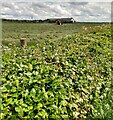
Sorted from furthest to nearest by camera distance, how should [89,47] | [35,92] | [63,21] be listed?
[63,21] → [89,47] → [35,92]

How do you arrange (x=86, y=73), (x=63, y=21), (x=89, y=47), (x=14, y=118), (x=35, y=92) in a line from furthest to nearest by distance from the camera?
(x=63, y=21) → (x=89, y=47) → (x=86, y=73) → (x=35, y=92) → (x=14, y=118)

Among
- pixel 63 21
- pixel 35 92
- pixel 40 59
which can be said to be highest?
pixel 63 21

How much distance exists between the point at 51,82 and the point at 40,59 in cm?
120

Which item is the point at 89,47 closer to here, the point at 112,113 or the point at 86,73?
the point at 86,73

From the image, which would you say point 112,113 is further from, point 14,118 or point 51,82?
point 14,118

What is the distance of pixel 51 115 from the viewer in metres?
4.61

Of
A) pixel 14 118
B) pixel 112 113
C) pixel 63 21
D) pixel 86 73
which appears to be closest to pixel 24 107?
pixel 14 118

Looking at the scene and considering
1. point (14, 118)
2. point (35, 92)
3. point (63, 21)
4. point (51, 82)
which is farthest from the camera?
point (63, 21)

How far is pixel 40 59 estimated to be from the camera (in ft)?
20.1

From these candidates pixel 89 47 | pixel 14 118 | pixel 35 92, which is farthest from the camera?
Result: pixel 89 47

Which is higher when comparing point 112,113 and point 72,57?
point 72,57

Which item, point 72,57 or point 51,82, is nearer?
point 51,82

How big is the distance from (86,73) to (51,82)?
165 centimetres

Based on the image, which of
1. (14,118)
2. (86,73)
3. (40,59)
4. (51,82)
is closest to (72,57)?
(86,73)
